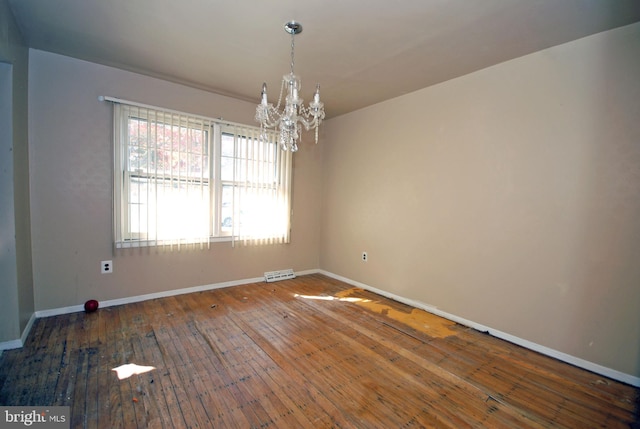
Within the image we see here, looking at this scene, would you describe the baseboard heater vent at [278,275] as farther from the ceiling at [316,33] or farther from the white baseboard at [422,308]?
the ceiling at [316,33]

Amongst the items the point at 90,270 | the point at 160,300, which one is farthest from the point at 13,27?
the point at 160,300

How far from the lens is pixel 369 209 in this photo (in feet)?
12.6

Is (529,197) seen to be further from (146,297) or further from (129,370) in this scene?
(146,297)

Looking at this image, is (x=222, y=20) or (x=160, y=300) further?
(x=160, y=300)

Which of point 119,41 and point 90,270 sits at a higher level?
point 119,41

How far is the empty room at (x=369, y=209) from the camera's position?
181 cm

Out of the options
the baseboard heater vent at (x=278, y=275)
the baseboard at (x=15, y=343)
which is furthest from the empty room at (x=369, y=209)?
the baseboard heater vent at (x=278, y=275)

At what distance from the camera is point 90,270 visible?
112 inches

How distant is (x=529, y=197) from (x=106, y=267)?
408cm

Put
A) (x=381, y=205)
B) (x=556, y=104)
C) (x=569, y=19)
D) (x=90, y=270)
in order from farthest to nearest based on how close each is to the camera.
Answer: (x=381, y=205), (x=90, y=270), (x=556, y=104), (x=569, y=19)

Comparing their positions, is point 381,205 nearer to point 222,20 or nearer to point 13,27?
point 222,20

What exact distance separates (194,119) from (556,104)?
3.50 metres

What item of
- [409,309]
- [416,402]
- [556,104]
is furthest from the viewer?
[409,309]

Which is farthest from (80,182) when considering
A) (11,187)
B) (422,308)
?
(422,308)
